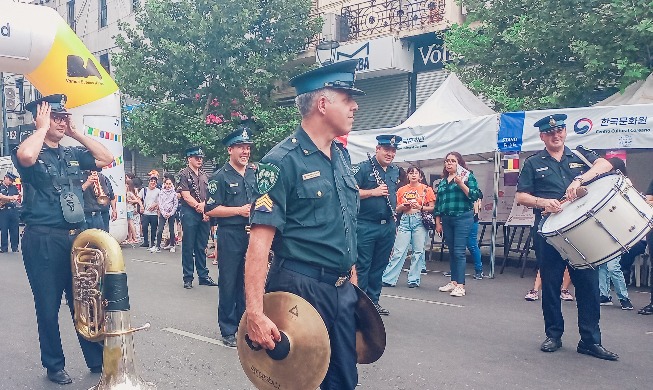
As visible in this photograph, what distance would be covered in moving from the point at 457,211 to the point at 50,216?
5597mm

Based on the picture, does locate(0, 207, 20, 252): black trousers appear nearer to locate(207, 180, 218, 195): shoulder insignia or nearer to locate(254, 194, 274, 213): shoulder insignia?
locate(207, 180, 218, 195): shoulder insignia

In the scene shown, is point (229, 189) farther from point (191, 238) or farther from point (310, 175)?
point (310, 175)

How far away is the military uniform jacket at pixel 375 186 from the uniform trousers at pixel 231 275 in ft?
4.78

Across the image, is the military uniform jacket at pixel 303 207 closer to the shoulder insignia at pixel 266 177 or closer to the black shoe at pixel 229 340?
the shoulder insignia at pixel 266 177

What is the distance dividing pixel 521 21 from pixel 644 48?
7.22 feet

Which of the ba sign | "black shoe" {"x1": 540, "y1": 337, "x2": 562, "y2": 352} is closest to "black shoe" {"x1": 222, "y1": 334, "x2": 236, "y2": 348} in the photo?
"black shoe" {"x1": 540, "y1": 337, "x2": 562, "y2": 352}

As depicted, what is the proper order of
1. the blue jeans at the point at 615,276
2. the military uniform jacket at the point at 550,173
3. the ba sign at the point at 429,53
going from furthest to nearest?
the ba sign at the point at 429,53, the blue jeans at the point at 615,276, the military uniform jacket at the point at 550,173

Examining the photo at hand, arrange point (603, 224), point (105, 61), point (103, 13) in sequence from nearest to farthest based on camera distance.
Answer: point (603, 224), point (105, 61), point (103, 13)

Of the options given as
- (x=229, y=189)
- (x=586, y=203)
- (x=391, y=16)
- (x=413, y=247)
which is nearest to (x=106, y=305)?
(x=229, y=189)

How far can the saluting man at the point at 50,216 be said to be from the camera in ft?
15.1

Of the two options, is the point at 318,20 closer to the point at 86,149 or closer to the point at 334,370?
the point at 86,149

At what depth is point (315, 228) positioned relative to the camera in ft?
9.95

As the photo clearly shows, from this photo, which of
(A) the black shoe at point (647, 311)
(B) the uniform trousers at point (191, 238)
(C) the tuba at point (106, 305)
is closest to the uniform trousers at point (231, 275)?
(C) the tuba at point (106, 305)

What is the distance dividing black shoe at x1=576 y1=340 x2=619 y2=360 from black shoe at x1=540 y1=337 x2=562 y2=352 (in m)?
0.17
